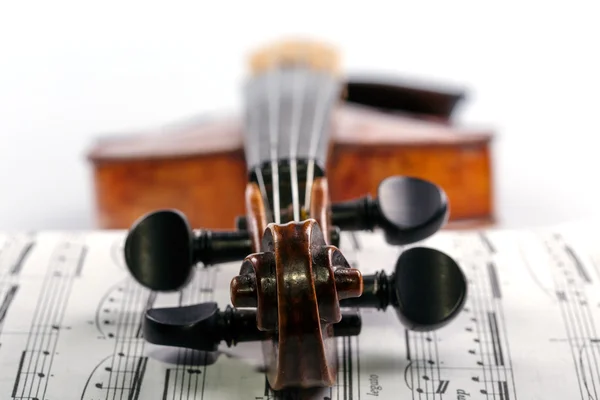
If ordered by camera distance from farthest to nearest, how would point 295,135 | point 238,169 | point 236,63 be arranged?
1. point 236,63
2. point 238,169
3. point 295,135

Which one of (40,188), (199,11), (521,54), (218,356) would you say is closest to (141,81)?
(199,11)

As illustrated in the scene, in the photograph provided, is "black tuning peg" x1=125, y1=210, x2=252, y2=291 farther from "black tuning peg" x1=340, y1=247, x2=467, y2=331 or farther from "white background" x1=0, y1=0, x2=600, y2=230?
"white background" x1=0, y1=0, x2=600, y2=230

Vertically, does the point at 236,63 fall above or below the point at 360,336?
above

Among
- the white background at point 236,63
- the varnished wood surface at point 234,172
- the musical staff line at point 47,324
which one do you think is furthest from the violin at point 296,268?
the white background at point 236,63

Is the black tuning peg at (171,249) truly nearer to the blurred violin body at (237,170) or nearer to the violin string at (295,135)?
the violin string at (295,135)

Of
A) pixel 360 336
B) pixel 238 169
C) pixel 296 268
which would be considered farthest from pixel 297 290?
pixel 238 169

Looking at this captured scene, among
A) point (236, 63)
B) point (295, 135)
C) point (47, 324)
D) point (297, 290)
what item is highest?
point (236, 63)

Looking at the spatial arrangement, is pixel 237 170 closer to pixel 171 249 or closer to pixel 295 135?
pixel 295 135

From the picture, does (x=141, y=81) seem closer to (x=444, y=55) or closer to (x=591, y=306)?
(x=444, y=55)
